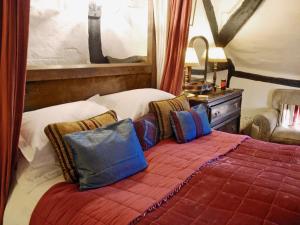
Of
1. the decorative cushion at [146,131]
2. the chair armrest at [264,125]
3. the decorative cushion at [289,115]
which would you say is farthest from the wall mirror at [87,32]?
the decorative cushion at [289,115]

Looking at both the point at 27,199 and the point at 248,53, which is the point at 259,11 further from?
the point at 27,199

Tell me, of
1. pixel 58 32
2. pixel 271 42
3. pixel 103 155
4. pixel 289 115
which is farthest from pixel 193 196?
pixel 289 115

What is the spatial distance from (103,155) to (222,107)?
1818 millimetres

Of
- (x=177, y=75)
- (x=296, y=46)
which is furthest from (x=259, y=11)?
(x=177, y=75)

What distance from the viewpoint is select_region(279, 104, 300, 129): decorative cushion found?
3.67 metres

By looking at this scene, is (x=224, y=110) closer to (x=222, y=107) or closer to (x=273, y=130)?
(x=222, y=107)

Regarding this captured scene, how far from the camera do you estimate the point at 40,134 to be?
4.84ft

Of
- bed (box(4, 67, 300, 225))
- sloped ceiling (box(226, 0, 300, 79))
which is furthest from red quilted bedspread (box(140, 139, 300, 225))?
sloped ceiling (box(226, 0, 300, 79))

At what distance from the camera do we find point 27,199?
54.7 inches

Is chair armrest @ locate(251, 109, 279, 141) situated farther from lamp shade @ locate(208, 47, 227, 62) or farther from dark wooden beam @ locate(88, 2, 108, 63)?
dark wooden beam @ locate(88, 2, 108, 63)

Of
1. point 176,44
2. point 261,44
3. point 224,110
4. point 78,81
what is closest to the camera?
point 78,81

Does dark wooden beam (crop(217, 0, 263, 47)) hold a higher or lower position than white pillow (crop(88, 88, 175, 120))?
higher

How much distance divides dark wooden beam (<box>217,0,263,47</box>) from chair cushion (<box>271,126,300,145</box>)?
51.3 inches

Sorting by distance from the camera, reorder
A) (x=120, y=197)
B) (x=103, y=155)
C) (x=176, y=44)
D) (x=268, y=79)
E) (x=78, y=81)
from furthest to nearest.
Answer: (x=268, y=79) < (x=176, y=44) < (x=78, y=81) < (x=103, y=155) < (x=120, y=197)
